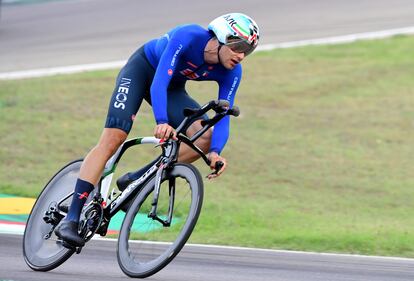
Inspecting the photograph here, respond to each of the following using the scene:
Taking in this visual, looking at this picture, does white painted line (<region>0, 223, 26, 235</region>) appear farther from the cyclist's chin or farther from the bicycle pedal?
the cyclist's chin

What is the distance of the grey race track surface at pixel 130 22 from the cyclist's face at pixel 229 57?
11.7 m

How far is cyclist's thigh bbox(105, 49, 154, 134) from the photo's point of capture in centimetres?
646

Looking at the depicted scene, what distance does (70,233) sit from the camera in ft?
21.1

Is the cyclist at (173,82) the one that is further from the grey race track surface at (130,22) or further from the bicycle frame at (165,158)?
the grey race track surface at (130,22)

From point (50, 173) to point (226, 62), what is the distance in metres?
5.94

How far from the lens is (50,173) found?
1191 centimetres

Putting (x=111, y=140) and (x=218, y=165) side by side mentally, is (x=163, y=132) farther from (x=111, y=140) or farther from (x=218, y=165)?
(x=111, y=140)

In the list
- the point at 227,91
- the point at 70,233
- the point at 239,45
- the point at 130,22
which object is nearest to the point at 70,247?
the point at 70,233

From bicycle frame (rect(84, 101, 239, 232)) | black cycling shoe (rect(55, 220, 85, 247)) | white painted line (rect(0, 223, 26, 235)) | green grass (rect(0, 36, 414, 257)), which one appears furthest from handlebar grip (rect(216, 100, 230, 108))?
white painted line (rect(0, 223, 26, 235))

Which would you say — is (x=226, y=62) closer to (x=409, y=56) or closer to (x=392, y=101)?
(x=392, y=101)

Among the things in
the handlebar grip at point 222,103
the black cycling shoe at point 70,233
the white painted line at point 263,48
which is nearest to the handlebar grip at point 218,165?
the handlebar grip at point 222,103

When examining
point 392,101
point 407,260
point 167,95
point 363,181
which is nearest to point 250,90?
point 392,101

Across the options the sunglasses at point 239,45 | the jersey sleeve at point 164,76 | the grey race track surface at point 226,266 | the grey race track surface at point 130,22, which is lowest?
the grey race track surface at point 130,22

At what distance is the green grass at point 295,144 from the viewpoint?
9719mm
